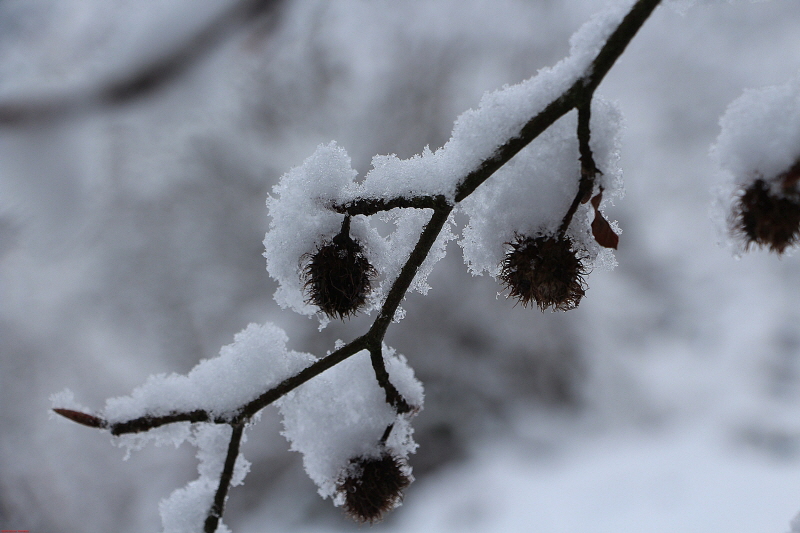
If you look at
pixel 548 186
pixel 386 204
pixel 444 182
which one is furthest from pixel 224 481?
pixel 548 186

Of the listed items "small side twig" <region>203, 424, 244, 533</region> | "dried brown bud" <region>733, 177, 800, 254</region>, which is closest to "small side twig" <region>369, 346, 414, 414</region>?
"small side twig" <region>203, 424, 244, 533</region>

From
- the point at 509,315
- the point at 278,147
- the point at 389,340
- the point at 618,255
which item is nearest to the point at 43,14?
the point at 278,147

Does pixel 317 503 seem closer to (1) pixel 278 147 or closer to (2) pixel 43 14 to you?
(1) pixel 278 147

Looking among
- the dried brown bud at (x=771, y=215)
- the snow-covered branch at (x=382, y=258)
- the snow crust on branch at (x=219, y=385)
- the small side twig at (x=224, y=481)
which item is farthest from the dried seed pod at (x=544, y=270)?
the small side twig at (x=224, y=481)

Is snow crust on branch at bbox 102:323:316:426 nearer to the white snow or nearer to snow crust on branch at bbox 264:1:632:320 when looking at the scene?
snow crust on branch at bbox 264:1:632:320

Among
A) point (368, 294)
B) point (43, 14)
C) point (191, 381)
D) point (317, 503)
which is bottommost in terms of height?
point (191, 381)

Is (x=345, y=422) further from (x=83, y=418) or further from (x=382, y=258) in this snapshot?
(x=83, y=418)
